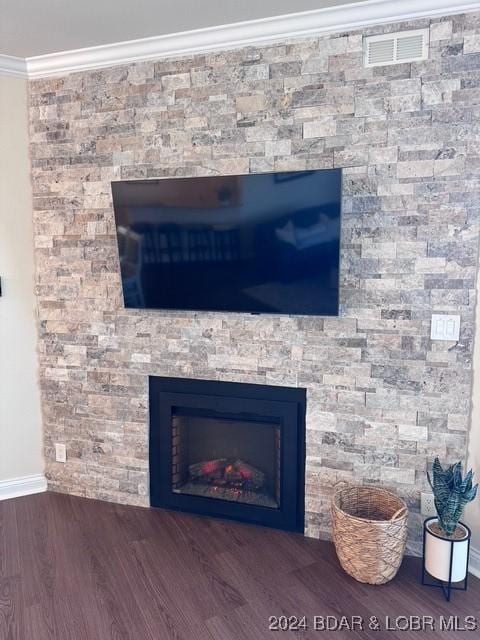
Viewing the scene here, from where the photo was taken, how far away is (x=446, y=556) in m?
2.07

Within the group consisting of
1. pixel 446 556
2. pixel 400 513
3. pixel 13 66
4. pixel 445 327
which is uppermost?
pixel 13 66

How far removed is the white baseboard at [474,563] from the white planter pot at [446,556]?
0.69 feet

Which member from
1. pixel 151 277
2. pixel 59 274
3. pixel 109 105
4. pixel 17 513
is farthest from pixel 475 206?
pixel 17 513

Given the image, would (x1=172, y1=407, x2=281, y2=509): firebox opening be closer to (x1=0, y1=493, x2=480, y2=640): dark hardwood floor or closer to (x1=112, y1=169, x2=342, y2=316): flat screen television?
(x1=0, y1=493, x2=480, y2=640): dark hardwood floor

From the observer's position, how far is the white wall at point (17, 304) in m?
2.84

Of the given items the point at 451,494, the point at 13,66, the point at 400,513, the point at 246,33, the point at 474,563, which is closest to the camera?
the point at 451,494

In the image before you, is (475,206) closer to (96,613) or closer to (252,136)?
(252,136)

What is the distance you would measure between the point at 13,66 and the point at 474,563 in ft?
11.4

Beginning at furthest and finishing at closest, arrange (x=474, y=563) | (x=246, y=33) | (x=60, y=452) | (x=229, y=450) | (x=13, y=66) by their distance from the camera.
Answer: (x=60, y=452), (x=229, y=450), (x=13, y=66), (x=246, y=33), (x=474, y=563)

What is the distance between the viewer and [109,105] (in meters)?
2.68

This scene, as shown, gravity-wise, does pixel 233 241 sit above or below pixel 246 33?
below

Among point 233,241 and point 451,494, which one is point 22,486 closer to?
point 233,241

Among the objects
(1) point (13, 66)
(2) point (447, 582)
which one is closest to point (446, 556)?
(2) point (447, 582)

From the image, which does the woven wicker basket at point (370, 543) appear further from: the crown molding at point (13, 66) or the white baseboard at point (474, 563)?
the crown molding at point (13, 66)
